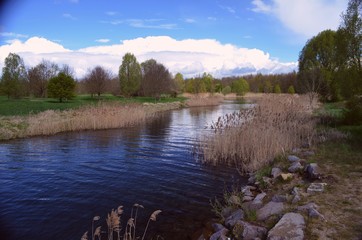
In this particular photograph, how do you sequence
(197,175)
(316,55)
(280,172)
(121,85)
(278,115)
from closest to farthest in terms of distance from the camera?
(280,172), (197,175), (278,115), (316,55), (121,85)

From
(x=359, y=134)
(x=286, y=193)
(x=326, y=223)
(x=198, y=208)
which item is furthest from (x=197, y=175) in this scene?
(x=359, y=134)

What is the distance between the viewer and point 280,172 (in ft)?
26.7

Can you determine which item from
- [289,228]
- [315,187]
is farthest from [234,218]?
[315,187]

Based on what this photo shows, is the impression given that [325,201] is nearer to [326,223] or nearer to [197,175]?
[326,223]

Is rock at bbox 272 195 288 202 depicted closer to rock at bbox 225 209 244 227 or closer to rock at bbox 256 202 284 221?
rock at bbox 256 202 284 221

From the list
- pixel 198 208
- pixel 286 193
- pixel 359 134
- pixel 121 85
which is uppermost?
pixel 121 85

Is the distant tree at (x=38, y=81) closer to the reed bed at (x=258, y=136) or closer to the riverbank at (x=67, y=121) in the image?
the riverbank at (x=67, y=121)

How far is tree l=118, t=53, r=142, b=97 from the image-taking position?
150 ft

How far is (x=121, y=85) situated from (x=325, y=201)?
43.4m

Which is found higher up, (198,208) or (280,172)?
(280,172)

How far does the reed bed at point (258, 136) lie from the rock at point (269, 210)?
12.4 ft

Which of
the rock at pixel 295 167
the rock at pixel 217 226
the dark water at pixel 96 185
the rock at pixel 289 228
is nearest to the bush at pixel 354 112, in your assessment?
the rock at pixel 295 167

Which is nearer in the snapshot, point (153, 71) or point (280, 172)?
point (280, 172)

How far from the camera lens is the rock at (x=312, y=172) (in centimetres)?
717
